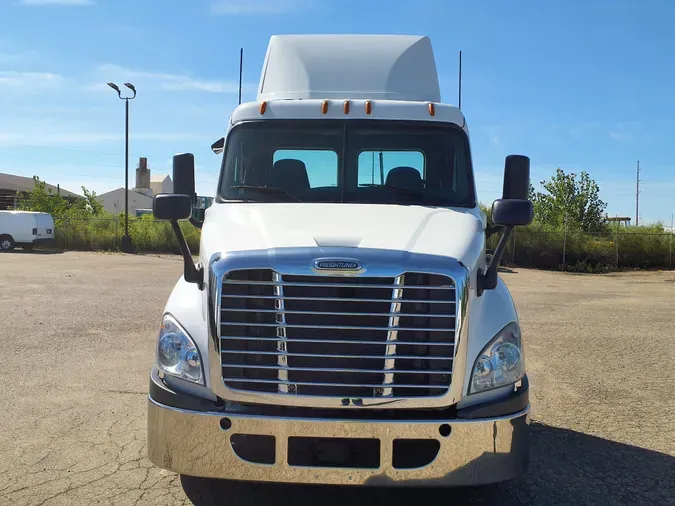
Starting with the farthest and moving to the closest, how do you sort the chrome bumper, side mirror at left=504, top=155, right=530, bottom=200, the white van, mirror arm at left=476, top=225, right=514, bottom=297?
the white van → side mirror at left=504, top=155, right=530, bottom=200 → mirror arm at left=476, top=225, right=514, bottom=297 → the chrome bumper

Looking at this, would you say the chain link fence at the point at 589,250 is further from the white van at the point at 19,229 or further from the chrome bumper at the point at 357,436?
the chrome bumper at the point at 357,436

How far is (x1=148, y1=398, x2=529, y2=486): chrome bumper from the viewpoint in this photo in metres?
3.31

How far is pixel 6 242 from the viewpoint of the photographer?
29.3 meters

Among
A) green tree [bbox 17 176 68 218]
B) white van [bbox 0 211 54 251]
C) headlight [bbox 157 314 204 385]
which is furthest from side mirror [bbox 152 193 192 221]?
green tree [bbox 17 176 68 218]

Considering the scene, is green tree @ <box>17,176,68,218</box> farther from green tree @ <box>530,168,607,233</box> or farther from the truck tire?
green tree @ <box>530,168,607,233</box>

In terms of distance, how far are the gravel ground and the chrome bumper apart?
0.73 metres

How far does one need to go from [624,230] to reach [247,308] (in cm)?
2869

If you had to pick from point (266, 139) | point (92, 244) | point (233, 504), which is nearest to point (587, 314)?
point (266, 139)

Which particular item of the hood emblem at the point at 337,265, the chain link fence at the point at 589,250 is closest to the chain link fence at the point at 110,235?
the chain link fence at the point at 589,250

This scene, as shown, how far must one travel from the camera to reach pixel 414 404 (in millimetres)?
3439

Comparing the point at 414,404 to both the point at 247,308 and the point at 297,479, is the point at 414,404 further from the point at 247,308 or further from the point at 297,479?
the point at 247,308

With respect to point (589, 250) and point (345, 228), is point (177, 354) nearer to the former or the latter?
point (345, 228)

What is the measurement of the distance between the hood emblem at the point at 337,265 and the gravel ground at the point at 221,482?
1.57m

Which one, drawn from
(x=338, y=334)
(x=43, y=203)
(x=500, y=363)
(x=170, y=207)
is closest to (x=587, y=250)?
(x=500, y=363)
